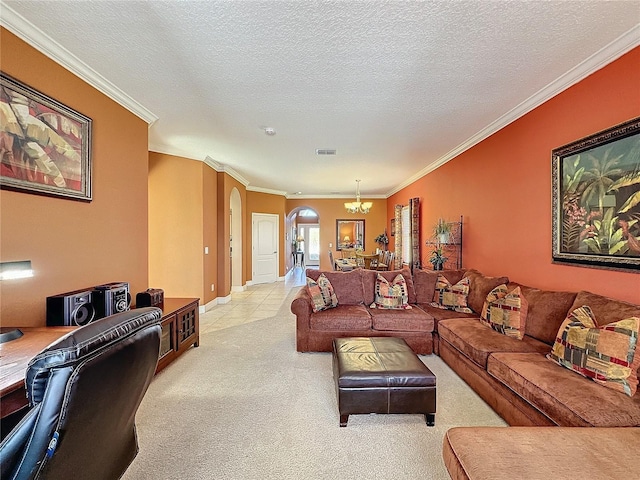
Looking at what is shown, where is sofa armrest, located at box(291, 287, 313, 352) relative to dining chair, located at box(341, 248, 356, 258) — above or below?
below

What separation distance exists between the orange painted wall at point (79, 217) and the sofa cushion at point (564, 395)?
3.47 meters

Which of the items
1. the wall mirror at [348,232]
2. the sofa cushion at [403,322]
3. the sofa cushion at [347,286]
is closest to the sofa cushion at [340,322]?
the sofa cushion at [403,322]

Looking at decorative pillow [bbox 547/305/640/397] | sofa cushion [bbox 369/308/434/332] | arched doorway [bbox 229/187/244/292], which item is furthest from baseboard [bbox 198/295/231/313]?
decorative pillow [bbox 547/305/640/397]

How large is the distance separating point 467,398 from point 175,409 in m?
2.46

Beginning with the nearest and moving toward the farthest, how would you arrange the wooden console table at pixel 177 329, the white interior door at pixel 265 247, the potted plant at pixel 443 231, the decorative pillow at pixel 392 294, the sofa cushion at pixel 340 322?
the wooden console table at pixel 177 329, the sofa cushion at pixel 340 322, the decorative pillow at pixel 392 294, the potted plant at pixel 443 231, the white interior door at pixel 265 247

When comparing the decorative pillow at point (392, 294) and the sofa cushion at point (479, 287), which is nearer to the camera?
the sofa cushion at point (479, 287)

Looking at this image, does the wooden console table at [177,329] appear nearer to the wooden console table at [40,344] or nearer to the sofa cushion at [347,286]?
the wooden console table at [40,344]

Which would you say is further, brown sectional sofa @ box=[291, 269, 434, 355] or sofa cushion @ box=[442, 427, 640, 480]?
brown sectional sofa @ box=[291, 269, 434, 355]

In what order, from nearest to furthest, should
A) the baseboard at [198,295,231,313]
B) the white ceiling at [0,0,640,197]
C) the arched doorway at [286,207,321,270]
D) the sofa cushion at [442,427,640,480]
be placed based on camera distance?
the sofa cushion at [442,427,640,480] → the white ceiling at [0,0,640,197] → the baseboard at [198,295,231,313] → the arched doorway at [286,207,321,270]

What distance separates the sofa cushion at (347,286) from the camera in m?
4.07

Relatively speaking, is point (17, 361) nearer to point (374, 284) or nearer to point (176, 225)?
point (374, 284)

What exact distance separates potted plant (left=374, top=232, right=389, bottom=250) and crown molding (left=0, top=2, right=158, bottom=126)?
286 inches

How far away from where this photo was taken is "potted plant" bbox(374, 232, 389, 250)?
30.2ft

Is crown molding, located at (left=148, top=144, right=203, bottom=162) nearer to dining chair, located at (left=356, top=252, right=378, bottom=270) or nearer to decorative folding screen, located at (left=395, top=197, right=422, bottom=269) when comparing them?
dining chair, located at (left=356, top=252, right=378, bottom=270)
